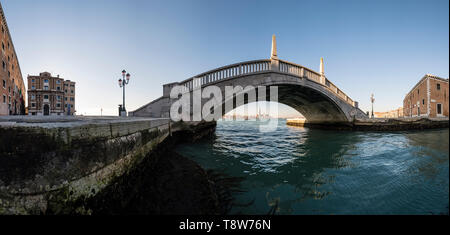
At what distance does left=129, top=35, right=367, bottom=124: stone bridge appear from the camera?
8.95m

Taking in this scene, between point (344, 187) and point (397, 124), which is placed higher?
point (397, 124)

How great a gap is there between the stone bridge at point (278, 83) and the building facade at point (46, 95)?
34730mm

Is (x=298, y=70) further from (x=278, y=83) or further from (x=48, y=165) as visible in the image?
(x=48, y=165)

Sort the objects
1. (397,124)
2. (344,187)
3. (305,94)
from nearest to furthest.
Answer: (344,187) < (305,94) < (397,124)

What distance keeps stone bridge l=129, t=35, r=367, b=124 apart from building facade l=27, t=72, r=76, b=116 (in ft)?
114

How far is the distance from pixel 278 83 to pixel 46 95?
153ft

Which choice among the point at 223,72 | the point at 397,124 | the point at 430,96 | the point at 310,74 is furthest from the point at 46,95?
the point at 430,96

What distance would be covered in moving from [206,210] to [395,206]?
9.87ft

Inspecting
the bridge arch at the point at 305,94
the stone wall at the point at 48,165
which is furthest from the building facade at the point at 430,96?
the stone wall at the point at 48,165

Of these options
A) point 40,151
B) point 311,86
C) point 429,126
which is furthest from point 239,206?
point 429,126

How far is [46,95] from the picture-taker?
32219 mm

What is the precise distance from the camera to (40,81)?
3281cm

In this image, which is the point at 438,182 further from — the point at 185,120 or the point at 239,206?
the point at 185,120

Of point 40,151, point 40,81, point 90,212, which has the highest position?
point 40,81
